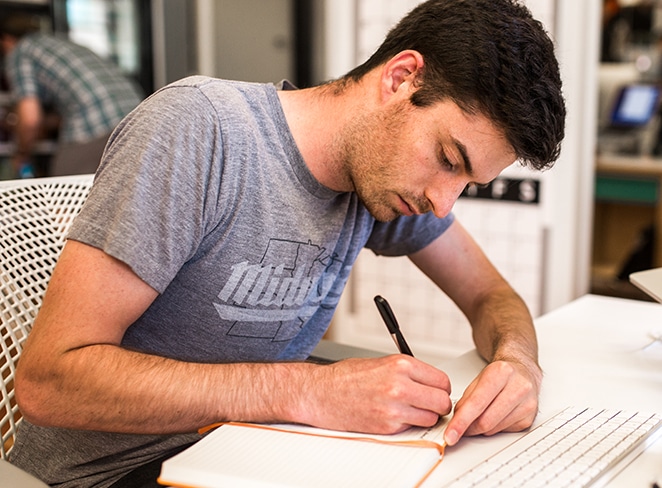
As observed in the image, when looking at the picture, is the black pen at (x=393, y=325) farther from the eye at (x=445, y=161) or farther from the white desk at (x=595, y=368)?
the eye at (x=445, y=161)

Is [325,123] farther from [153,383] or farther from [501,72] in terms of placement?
[153,383]

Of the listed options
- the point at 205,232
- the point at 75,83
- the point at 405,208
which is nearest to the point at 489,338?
the point at 405,208

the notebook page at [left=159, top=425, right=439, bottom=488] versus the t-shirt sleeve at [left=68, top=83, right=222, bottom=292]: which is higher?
the t-shirt sleeve at [left=68, top=83, right=222, bottom=292]

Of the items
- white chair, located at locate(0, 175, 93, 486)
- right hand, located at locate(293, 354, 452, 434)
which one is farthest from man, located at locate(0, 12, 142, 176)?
right hand, located at locate(293, 354, 452, 434)

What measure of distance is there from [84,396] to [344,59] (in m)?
2.41

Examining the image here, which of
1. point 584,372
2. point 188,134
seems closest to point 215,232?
point 188,134

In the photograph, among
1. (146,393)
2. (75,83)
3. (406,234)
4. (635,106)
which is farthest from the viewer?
(635,106)

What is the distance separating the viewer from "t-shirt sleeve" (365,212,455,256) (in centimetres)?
143

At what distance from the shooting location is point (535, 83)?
3.39 ft

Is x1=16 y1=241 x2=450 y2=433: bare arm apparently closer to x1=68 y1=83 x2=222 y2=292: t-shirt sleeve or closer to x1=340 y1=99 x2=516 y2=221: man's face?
x1=68 y1=83 x2=222 y2=292: t-shirt sleeve

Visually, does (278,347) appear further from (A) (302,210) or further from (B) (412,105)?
(B) (412,105)

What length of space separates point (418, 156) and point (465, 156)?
66 mm

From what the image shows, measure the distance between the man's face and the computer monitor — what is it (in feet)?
12.2

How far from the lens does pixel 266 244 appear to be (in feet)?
3.69
